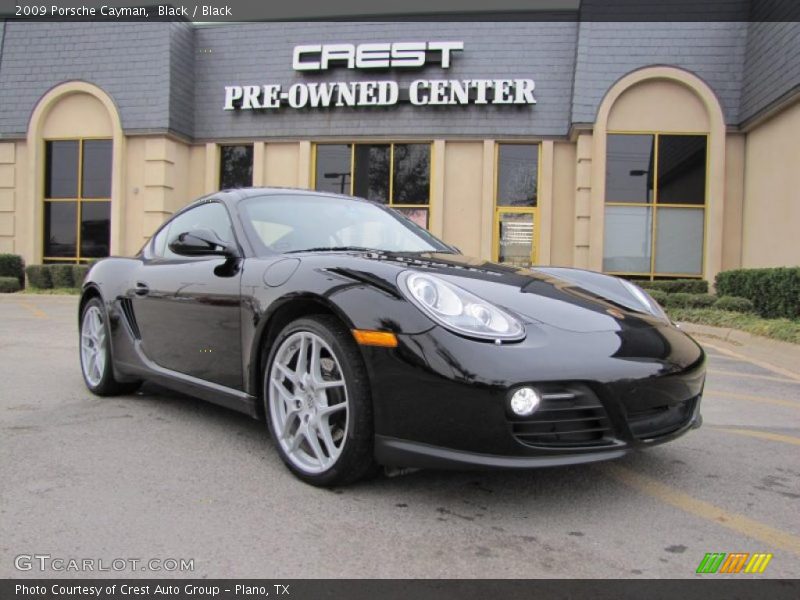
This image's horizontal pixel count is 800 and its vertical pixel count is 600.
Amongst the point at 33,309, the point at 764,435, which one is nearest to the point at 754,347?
the point at 764,435

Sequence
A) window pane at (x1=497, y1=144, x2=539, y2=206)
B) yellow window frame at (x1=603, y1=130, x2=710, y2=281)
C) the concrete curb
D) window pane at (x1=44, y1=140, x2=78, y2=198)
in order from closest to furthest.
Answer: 1. the concrete curb
2. yellow window frame at (x1=603, y1=130, x2=710, y2=281)
3. window pane at (x1=497, y1=144, x2=539, y2=206)
4. window pane at (x1=44, y1=140, x2=78, y2=198)

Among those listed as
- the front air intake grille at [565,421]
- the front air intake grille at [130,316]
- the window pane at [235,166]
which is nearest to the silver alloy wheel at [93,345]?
the front air intake grille at [130,316]

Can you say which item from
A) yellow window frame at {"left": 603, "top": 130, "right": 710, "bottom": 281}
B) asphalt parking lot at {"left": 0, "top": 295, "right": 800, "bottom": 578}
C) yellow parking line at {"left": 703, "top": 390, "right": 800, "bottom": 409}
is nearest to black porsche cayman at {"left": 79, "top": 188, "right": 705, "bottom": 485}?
asphalt parking lot at {"left": 0, "top": 295, "right": 800, "bottom": 578}

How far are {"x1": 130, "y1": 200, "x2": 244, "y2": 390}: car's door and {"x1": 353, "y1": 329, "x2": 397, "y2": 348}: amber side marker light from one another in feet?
2.87

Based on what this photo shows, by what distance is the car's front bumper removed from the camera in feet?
7.73

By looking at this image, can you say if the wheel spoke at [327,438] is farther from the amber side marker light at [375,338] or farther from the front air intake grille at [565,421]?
the front air intake grille at [565,421]

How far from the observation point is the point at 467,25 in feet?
50.5

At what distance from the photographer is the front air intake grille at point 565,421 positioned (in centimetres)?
238

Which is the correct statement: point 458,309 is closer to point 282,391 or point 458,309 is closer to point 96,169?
point 282,391

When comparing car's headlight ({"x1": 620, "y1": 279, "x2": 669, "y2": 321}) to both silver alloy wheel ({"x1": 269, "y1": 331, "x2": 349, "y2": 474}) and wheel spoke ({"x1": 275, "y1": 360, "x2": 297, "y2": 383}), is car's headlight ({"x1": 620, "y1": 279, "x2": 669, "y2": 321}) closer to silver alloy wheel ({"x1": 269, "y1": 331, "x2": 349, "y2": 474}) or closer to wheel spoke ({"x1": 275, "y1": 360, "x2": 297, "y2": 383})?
silver alloy wheel ({"x1": 269, "y1": 331, "x2": 349, "y2": 474})

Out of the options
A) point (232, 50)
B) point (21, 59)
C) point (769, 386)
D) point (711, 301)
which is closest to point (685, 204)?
point (711, 301)

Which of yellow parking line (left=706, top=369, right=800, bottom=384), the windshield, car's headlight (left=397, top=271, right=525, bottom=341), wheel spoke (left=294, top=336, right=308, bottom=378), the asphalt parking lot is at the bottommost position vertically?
the asphalt parking lot

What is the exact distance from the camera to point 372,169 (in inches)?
630

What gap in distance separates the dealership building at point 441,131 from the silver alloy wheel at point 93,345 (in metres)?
11.3
